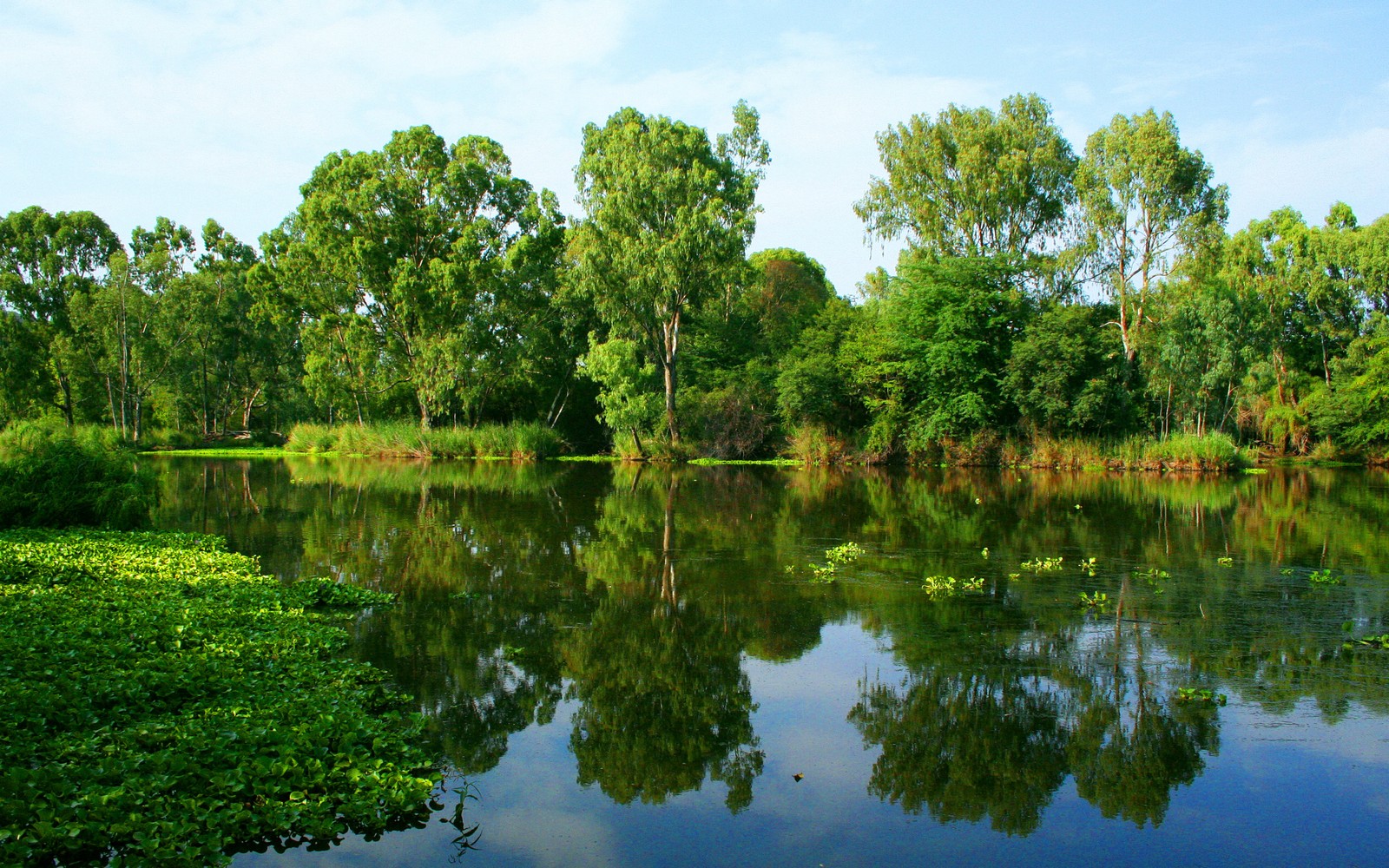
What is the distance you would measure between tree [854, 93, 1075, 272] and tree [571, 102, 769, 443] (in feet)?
22.3

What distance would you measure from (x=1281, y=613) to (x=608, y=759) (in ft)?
26.4

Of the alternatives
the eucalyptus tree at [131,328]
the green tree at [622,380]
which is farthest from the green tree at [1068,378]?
the eucalyptus tree at [131,328]

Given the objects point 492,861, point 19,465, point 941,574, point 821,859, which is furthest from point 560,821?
point 19,465

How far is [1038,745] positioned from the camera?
247 inches

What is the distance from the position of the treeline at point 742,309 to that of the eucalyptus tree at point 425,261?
14 cm

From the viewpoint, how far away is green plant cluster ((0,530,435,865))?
4422 mm

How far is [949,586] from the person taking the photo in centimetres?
1154

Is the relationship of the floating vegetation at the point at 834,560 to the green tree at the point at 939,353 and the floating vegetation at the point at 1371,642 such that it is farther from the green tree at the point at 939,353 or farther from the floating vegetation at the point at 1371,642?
the green tree at the point at 939,353

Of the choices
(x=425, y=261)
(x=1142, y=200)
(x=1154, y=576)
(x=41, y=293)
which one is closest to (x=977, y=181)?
(x=1142, y=200)

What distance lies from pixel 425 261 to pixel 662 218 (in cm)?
1234

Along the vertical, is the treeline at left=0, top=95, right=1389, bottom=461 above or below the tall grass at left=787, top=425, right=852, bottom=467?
above

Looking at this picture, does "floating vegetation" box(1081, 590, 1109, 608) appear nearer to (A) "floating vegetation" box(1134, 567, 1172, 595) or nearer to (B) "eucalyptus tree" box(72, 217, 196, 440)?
(A) "floating vegetation" box(1134, 567, 1172, 595)

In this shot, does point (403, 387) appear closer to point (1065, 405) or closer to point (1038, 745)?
point (1065, 405)

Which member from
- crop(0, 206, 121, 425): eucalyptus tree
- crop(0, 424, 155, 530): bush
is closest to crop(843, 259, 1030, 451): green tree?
crop(0, 424, 155, 530): bush
